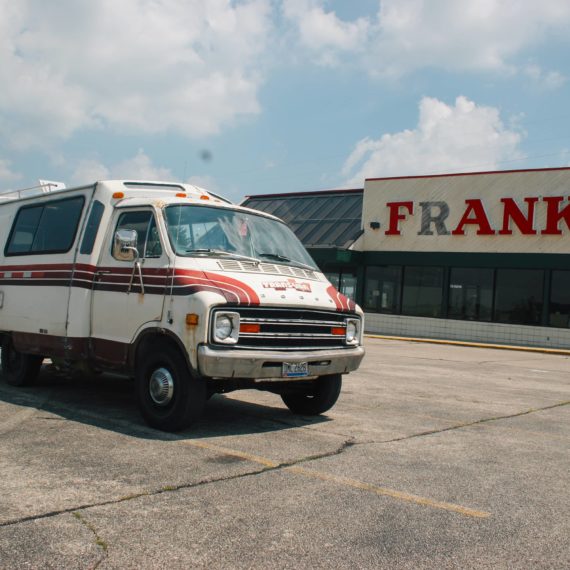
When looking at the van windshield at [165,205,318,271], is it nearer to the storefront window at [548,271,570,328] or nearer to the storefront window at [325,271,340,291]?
the storefront window at [548,271,570,328]

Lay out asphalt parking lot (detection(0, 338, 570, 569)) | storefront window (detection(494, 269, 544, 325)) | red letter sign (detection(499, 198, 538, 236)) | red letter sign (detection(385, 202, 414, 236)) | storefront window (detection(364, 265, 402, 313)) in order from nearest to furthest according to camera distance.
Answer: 1. asphalt parking lot (detection(0, 338, 570, 569))
2. storefront window (detection(494, 269, 544, 325))
3. red letter sign (detection(499, 198, 538, 236))
4. red letter sign (detection(385, 202, 414, 236))
5. storefront window (detection(364, 265, 402, 313))

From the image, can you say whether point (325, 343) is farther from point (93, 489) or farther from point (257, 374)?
point (93, 489)

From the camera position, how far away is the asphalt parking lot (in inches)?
155

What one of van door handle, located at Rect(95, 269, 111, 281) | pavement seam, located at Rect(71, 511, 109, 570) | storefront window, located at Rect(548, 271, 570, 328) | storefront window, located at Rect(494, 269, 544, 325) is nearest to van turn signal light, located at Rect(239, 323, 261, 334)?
van door handle, located at Rect(95, 269, 111, 281)

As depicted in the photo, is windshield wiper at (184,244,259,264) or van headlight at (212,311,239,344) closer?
van headlight at (212,311,239,344)

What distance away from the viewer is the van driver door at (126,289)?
282 inches

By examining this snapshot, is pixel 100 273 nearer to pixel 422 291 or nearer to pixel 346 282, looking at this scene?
pixel 422 291

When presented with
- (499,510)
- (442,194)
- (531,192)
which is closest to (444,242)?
(442,194)

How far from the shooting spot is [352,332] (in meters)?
7.85

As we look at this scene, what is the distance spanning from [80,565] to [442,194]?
2580 cm

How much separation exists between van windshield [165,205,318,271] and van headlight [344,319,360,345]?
33.9 inches

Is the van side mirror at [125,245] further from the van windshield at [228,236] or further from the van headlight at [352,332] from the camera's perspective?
the van headlight at [352,332]

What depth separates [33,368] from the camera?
938 cm

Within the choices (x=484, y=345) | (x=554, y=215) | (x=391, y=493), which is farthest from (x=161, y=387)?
(x=554, y=215)
